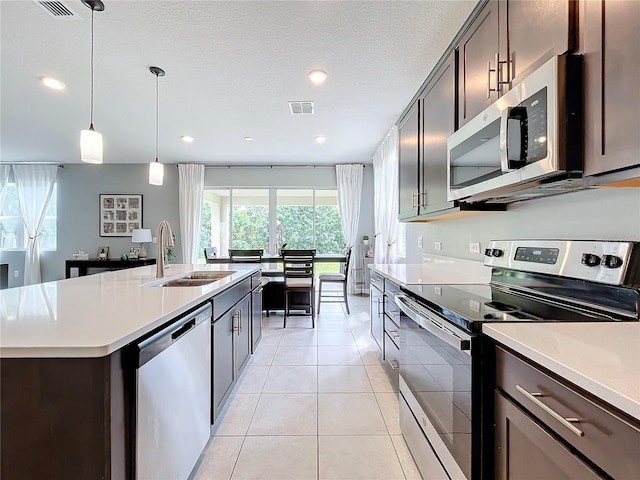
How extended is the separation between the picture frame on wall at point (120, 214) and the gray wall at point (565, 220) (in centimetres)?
606

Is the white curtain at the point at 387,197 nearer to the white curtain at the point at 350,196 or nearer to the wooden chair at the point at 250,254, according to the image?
the white curtain at the point at 350,196

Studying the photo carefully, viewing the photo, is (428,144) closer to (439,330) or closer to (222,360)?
(439,330)

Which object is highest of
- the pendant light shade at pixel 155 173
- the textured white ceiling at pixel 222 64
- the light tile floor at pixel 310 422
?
the textured white ceiling at pixel 222 64

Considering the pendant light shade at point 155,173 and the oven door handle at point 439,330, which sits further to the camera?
the pendant light shade at point 155,173

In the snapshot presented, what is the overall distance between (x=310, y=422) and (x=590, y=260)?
5.55 ft

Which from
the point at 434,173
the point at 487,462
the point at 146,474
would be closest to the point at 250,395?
the point at 146,474

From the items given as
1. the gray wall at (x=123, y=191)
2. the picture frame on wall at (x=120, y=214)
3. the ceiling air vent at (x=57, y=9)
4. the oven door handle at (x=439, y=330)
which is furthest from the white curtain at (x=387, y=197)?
the picture frame on wall at (x=120, y=214)

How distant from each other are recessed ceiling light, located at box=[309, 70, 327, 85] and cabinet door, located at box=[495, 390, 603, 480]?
8.76ft

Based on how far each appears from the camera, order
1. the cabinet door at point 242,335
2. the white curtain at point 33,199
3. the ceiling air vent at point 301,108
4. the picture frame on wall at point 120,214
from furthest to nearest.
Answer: the picture frame on wall at point 120,214
the white curtain at point 33,199
the ceiling air vent at point 301,108
the cabinet door at point 242,335

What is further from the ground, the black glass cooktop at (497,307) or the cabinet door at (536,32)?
the cabinet door at (536,32)

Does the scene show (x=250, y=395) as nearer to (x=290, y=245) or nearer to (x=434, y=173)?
(x=434, y=173)

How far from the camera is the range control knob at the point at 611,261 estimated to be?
3.33ft

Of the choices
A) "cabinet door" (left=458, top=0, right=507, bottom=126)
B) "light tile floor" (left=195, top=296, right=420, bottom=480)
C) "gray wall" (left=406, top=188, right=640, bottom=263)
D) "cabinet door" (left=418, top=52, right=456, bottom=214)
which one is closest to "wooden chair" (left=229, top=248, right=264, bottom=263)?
Answer: "light tile floor" (left=195, top=296, right=420, bottom=480)

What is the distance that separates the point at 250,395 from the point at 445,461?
4.93ft
